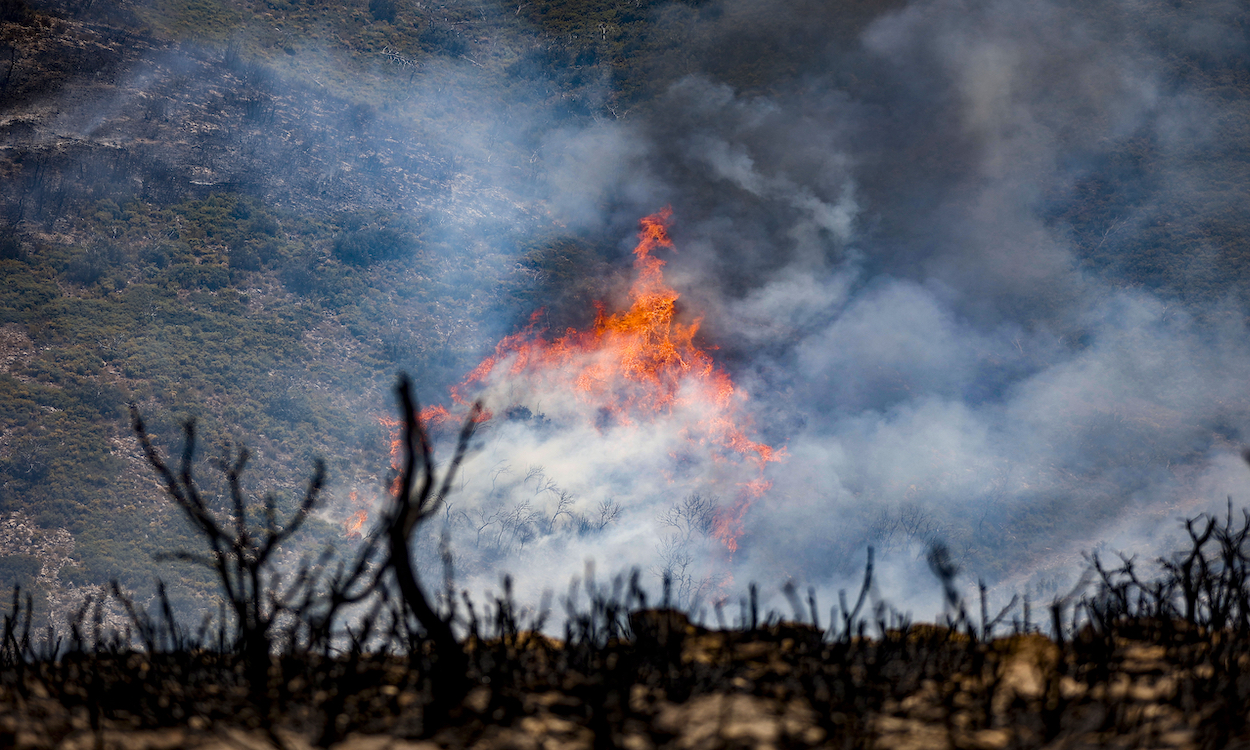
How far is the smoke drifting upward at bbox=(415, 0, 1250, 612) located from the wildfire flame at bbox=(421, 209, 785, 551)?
3.41 feet

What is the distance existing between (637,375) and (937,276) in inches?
713

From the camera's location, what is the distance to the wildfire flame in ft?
95.9

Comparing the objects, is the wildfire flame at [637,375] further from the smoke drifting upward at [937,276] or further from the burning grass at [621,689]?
the burning grass at [621,689]

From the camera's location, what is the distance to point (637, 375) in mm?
31031

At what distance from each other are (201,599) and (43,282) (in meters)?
16.0

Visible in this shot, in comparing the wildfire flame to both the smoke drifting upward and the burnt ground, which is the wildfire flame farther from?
the burnt ground

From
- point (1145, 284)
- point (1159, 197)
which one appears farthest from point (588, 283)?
point (1159, 197)

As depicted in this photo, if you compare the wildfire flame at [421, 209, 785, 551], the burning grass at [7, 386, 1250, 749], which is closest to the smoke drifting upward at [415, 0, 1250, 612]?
the wildfire flame at [421, 209, 785, 551]

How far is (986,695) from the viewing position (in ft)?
14.6

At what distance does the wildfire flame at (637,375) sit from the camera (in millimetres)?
29234

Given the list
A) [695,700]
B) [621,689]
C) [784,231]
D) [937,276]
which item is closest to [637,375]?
[784,231]

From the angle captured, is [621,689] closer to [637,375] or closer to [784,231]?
[637,375]

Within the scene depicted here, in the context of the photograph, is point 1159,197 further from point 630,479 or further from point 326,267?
point 326,267

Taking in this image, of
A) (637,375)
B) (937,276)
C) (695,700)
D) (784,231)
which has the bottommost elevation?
(695,700)
